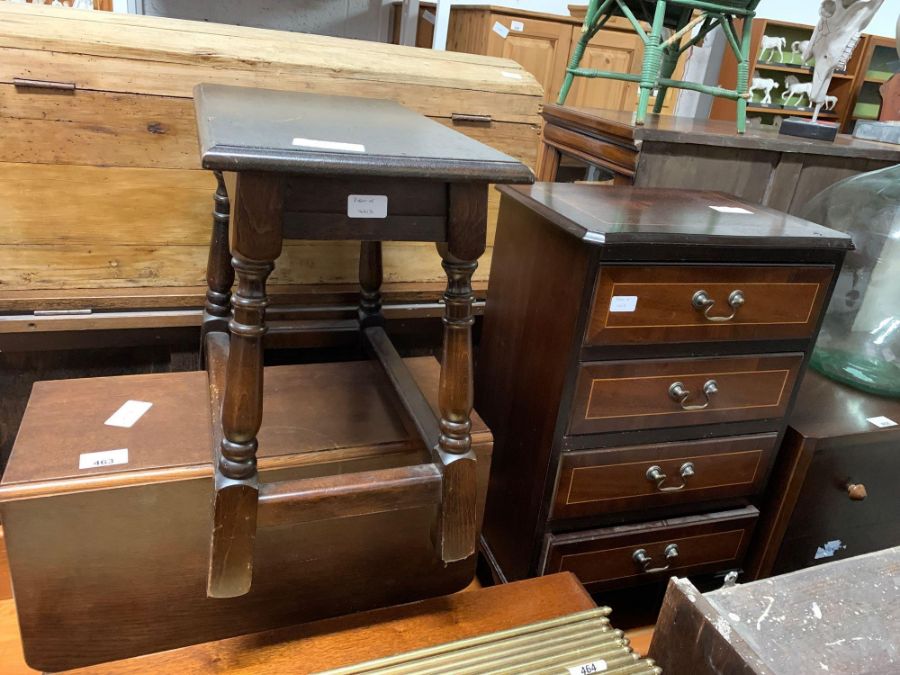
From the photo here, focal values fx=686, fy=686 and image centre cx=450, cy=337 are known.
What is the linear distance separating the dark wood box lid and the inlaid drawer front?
1.12 ft

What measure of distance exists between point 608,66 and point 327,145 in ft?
10.7

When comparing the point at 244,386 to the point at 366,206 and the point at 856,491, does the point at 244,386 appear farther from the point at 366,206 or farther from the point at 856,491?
the point at 856,491

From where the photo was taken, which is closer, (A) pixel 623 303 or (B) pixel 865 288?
(A) pixel 623 303

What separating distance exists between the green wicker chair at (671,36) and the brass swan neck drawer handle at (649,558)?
2.89ft

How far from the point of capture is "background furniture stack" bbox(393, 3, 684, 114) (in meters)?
3.34

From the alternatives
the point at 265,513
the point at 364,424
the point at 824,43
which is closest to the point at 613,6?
the point at 824,43

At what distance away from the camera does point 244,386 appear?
35.3 inches

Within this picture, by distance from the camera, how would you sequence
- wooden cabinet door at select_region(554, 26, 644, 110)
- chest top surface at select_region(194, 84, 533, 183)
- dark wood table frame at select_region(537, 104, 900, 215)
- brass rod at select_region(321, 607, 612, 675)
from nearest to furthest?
1. chest top surface at select_region(194, 84, 533, 183)
2. brass rod at select_region(321, 607, 612, 675)
3. dark wood table frame at select_region(537, 104, 900, 215)
4. wooden cabinet door at select_region(554, 26, 644, 110)

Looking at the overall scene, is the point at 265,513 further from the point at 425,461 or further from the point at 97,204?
the point at 97,204

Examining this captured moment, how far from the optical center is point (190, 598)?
1.16m

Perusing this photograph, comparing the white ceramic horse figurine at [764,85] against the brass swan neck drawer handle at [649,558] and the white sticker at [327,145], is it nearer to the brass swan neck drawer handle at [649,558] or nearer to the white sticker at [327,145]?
the brass swan neck drawer handle at [649,558]

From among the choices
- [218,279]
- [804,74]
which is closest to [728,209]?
[218,279]

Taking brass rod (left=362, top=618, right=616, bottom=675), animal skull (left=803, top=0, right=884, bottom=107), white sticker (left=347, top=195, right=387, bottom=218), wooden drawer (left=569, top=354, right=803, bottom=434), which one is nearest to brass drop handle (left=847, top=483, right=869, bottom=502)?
wooden drawer (left=569, top=354, right=803, bottom=434)

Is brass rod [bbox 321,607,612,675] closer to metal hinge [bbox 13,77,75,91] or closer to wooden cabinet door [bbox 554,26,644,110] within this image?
metal hinge [bbox 13,77,75,91]
